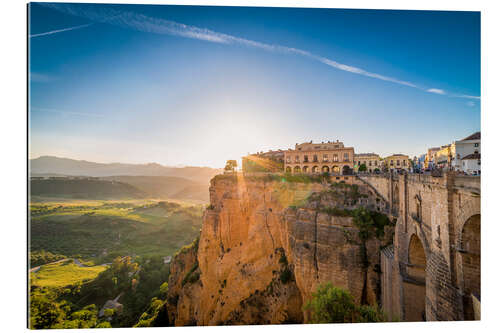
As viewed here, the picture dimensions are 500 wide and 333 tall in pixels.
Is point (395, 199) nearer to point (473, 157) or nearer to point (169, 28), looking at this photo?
point (473, 157)

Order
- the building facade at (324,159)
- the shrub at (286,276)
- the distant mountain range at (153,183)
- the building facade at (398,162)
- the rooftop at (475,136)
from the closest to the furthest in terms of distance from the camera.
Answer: the rooftop at (475,136)
the shrub at (286,276)
the building facade at (324,159)
the building facade at (398,162)
the distant mountain range at (153,183)

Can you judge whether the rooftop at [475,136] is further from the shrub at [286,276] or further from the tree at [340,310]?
the shrub at [286,276]

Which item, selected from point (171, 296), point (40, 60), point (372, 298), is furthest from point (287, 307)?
point (40, 60)

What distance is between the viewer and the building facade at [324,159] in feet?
43.8

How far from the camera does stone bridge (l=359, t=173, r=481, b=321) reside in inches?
120

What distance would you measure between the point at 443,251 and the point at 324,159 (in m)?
10.6

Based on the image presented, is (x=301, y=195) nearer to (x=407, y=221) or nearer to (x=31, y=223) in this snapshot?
(x=407, y=221)

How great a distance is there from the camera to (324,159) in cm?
1367

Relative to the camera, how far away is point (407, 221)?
5410mm

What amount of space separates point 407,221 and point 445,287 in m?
2.49

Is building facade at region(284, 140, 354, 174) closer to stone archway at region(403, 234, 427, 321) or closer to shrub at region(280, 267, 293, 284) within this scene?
shrub at region(280, 267, 293, 284)

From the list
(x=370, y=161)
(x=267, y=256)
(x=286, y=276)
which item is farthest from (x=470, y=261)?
(x=370, y=161)

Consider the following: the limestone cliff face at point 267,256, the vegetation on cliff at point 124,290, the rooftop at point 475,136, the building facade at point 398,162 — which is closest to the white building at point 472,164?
the rooftop at point 475,136

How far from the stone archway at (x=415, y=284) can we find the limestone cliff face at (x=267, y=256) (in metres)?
1.31
